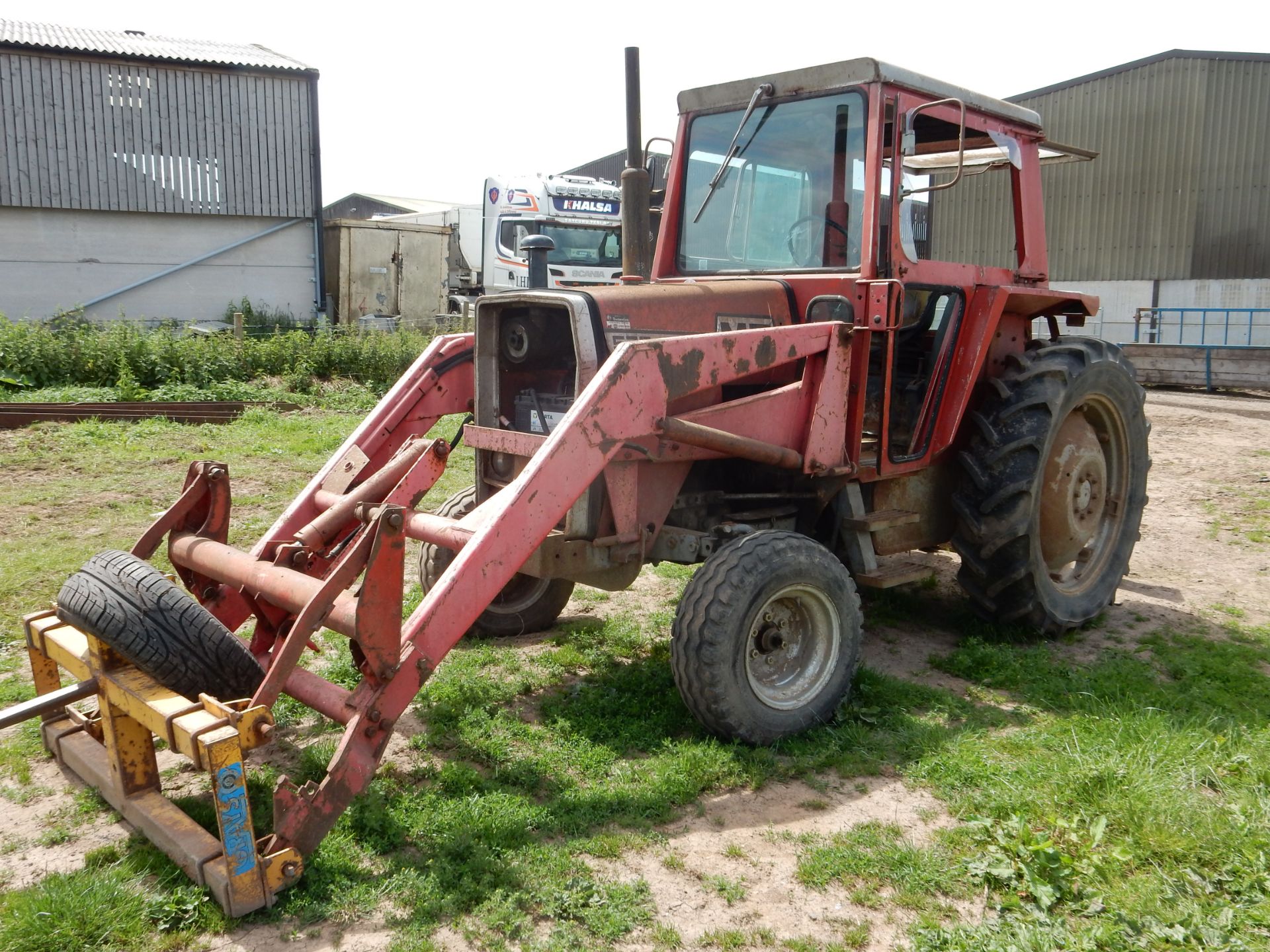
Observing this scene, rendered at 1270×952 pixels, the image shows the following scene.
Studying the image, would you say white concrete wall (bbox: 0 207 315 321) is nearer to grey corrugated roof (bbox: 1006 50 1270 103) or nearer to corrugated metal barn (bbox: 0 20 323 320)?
corrugated metal barn (bbox: 0 20 323 320)

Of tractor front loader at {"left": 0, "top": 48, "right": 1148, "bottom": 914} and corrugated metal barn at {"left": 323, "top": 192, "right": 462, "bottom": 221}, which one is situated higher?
corrugated metal barn at {"left": 323, "top": 192, "right": 462, "bottom": 221}

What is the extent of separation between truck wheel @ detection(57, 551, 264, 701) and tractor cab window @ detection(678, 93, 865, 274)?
9.81 ft

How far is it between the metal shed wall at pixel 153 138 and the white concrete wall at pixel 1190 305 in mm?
15101

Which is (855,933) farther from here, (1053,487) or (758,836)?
(1053,487)

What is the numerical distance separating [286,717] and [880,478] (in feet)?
9.56

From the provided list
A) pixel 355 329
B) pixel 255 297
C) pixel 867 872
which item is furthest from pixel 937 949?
pixel 255 297

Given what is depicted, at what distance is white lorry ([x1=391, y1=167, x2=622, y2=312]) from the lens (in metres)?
17.4

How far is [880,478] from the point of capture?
4.98 metres

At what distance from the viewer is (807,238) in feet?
16.1

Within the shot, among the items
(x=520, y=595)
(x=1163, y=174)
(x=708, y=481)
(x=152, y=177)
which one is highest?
(x=1163, y=174)

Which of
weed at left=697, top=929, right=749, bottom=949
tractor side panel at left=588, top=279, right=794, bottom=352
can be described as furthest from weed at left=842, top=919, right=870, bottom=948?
tractor side panel at left=588, top=279, right=794, bottom=352

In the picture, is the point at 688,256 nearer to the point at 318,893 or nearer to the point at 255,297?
the point at 318,893

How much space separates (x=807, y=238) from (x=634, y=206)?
86cm

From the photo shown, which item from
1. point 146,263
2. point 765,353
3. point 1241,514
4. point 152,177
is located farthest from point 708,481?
point 152,177
